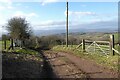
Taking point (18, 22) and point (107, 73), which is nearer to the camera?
point (107, 73)

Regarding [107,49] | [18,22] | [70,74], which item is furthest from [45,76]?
[18,22]

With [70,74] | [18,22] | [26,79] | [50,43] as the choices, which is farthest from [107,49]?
[18,22]

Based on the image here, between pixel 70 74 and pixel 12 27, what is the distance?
38.9 m

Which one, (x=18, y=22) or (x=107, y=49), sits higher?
(x=18, y=22)

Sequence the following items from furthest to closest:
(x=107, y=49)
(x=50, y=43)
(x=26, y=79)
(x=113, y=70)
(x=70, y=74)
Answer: (x=50, y=43), (x=107, y=49), (x=113, y=70), (x=70, y=74), (x=26, y=79)

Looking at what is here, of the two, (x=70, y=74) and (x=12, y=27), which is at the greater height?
(x=12, y=27)

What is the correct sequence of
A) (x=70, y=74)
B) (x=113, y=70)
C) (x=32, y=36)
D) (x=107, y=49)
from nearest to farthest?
1. (x=70, y=74)
2. (x=113, y=70)
3. (x=107, y=49)
4. (x=32, y=36)

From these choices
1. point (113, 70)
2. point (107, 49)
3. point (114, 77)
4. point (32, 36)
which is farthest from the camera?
point (32, 36)

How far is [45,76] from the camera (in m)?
12.2

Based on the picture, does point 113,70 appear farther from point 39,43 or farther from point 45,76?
point 39,43

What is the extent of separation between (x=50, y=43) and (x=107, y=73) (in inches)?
1374

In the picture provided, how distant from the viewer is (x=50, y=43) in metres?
47.8

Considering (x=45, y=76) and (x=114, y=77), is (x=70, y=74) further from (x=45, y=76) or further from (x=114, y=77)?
(x=114, y=77)

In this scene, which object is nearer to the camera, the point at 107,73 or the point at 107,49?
the point at 107,73
